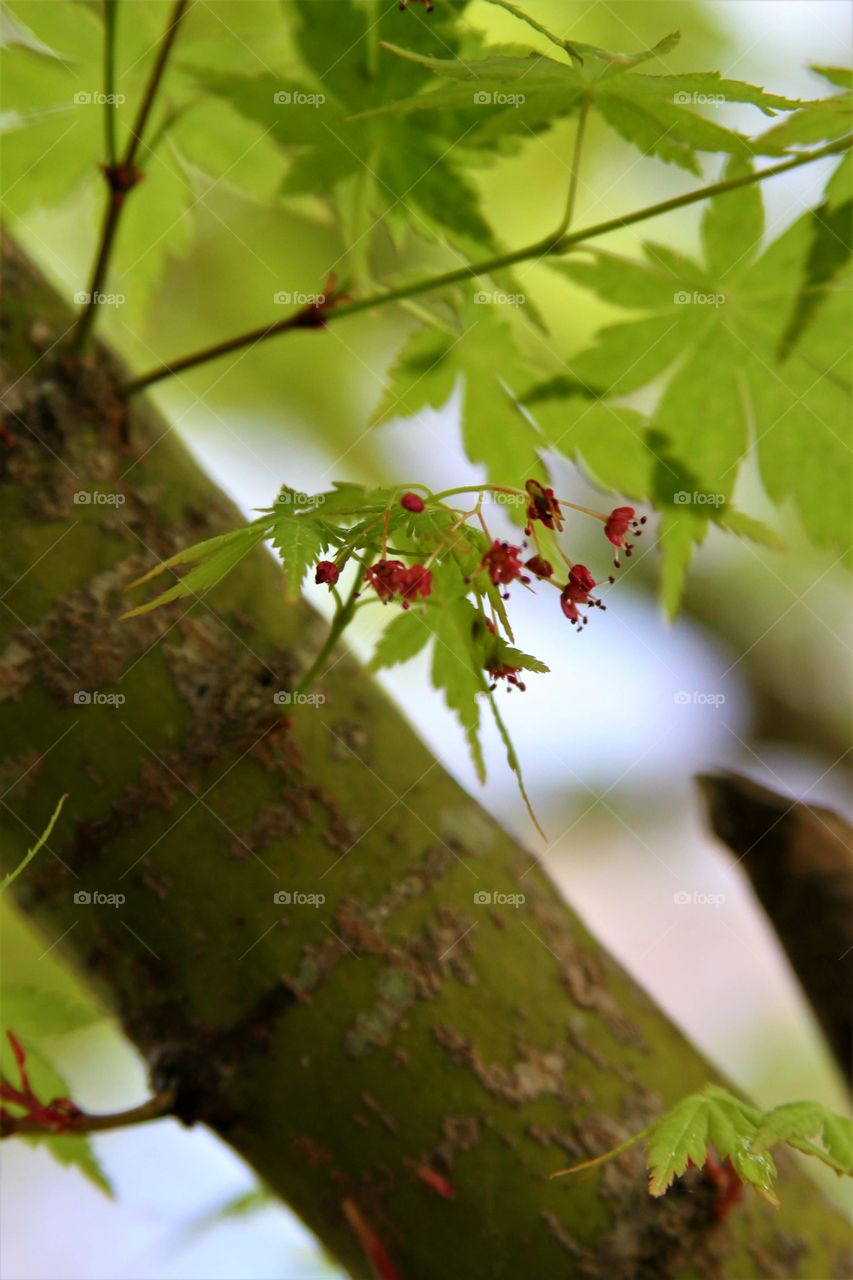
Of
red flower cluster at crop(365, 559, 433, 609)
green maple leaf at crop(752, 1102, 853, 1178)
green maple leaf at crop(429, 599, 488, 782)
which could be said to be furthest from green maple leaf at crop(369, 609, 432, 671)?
green maple leaf at crop(752, 1102, 853, 1178)

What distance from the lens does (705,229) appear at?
1279 millimetres

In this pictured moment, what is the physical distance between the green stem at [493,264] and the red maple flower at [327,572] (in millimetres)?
381

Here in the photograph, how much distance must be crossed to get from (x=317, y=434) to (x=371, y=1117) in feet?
7.02

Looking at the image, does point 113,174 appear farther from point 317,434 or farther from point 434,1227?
point 317,434

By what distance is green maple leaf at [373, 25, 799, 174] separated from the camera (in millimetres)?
834

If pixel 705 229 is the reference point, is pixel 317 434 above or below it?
above

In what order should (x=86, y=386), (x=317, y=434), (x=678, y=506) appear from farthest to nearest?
1. (x=317, y=434)
2. (x=678, y=506)
3. (x=86, y=386)

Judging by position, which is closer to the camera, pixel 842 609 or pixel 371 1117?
pixel 371 1117

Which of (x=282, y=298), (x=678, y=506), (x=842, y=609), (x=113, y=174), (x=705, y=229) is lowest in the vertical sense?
(x=842, y=609)

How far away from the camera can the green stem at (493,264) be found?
997 mm

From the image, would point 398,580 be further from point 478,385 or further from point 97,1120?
point 97,1120

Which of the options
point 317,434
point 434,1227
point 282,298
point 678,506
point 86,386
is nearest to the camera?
point 434,1227

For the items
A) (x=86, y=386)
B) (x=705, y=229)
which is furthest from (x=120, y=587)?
(x=705, y=229)

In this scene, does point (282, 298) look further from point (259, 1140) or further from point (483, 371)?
point (259, 1140)
